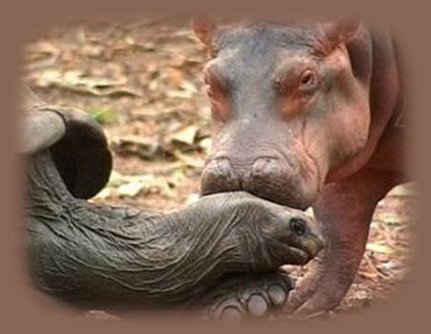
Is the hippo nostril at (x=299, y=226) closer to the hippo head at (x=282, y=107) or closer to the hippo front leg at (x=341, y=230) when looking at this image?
the hippo head at (x=282, y=107)

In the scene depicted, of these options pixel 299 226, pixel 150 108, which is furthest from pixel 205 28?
pixel 150 108

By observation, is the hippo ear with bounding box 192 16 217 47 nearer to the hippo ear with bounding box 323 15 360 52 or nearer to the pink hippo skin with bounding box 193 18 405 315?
the pink hippo skin with bounding box 193 18 405 315

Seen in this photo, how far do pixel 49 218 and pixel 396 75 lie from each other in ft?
3.67

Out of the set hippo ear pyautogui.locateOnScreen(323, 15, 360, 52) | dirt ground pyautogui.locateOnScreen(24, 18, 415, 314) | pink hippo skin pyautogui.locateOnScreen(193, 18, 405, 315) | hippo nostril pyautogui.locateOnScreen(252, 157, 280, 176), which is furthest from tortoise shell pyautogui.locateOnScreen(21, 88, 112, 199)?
dirt ground pyautogui.locateOnScreen(24, 18, 415, 314)

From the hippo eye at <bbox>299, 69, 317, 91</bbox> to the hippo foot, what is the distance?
0.58 m

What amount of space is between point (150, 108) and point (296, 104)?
2.94 meters

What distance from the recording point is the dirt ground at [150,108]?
4879mm

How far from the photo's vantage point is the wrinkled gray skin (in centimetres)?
314

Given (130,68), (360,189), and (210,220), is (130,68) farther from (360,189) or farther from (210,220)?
(210,220)

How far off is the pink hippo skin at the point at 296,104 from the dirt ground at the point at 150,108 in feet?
2.07

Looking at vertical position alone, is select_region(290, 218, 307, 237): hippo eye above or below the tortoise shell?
below

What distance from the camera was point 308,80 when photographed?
142 inches

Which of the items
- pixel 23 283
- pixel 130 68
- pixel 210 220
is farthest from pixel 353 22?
pixel 130 68

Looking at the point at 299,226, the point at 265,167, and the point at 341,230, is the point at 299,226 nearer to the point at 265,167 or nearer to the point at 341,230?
the point at 265,167
